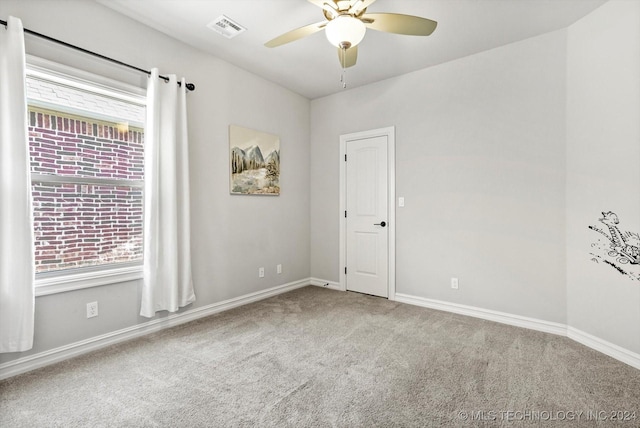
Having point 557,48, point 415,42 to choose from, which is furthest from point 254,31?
point 557,48

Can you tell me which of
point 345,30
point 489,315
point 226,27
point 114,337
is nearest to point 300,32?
point 345,30

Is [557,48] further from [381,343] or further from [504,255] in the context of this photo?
[381,343]

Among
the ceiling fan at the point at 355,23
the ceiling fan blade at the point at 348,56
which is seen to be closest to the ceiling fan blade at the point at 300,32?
the ceiling fan at the point at 355,23

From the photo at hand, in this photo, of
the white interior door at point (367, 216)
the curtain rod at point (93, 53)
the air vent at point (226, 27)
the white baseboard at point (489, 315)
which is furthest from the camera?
the white interior door at point (367, 216)

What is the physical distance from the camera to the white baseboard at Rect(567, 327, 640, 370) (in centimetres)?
227

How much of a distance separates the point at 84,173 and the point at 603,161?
417cm

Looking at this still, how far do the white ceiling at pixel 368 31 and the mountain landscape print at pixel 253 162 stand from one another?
2.60 feet

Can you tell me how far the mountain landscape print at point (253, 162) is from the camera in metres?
3.60

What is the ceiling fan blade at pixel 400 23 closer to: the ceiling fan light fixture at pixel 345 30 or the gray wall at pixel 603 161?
the ceiling fan light fixture at pixel 345 30

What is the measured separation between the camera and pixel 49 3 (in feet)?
7.39

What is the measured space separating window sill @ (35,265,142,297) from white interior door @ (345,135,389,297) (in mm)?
2569

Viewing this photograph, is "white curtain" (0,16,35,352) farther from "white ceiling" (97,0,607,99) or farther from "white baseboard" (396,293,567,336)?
"white baseboard" (396,293,567,336)

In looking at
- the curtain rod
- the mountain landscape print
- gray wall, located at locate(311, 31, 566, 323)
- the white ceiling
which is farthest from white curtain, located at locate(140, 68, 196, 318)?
gray wall, located at locate(311, 31, 566, 323)

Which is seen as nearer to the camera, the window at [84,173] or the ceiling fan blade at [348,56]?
the window at [84,173]
